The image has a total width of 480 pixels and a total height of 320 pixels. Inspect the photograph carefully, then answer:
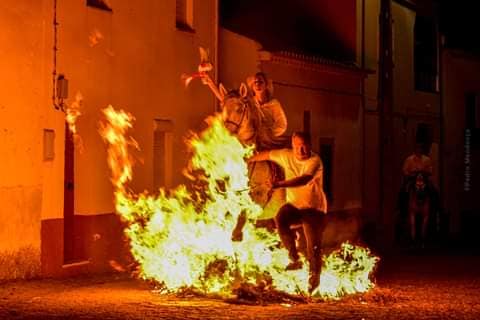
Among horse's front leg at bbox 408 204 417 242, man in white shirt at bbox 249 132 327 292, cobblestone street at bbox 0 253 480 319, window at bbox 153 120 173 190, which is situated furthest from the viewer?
horse's front leg at bbox 408 204 417 242

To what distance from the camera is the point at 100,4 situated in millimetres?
18016

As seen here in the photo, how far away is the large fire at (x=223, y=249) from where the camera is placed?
1370 centimetres

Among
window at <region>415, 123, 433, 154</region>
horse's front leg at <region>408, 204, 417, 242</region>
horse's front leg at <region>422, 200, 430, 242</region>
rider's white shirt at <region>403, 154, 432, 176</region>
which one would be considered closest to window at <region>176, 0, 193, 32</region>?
rider's white shirt at <region>403, 154, 432, 176</region>

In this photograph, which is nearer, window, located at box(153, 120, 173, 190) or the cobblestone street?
the cobblestone street

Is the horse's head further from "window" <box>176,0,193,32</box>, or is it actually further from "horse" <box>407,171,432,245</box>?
"horse" <box>407,171,432,245</box>

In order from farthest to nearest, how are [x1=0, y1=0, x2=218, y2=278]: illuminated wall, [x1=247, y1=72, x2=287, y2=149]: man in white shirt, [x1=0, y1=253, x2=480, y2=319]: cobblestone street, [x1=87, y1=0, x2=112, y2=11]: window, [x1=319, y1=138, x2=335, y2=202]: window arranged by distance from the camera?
[x1=319, y1=138, x2=335, y2=202]: window → [x1=87, y1=0, x2=112, y2=11]: window → [x1=0, y1=0, x2=218, y2=278]: illuminated wall → [x1=247, y1=72, x2=287, y2=149]: man in white shirt → [x1=0, y1=253, x2=480, y2=319]: cobblestone street

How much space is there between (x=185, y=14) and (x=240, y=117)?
254 inches

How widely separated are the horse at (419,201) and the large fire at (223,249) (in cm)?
A: 937

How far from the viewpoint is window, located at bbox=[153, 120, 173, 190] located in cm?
1988

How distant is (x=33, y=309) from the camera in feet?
41.9

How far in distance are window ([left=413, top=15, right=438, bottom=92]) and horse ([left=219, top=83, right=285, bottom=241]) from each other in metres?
19.3

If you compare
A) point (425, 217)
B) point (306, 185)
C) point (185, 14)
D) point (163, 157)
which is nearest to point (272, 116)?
point (306, 185)

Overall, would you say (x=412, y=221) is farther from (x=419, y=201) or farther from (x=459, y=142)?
(x=459, y=142)

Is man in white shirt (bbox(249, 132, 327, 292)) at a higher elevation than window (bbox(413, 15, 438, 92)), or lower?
lower
